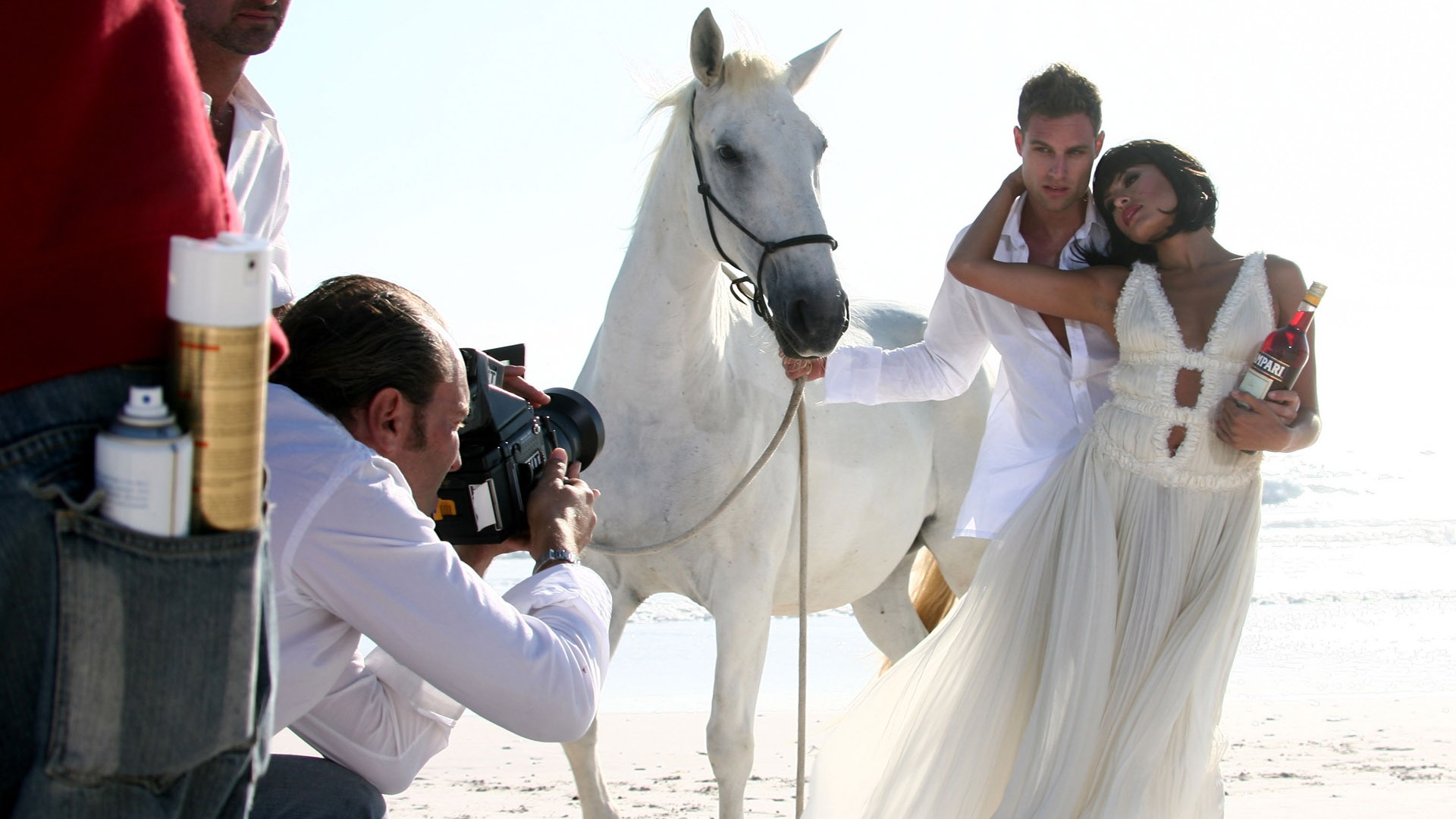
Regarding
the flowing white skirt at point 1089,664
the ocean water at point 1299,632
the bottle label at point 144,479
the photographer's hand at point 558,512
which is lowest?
the ocean water at point 1299,632

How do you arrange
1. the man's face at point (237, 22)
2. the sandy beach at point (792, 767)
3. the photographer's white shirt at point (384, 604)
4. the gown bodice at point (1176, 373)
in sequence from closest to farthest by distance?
the photographer's white shirt at point (384, 604), the man's face at point (237, 22), the gown bodice at point (1176, 373), the sandy beach at point (792, 767)

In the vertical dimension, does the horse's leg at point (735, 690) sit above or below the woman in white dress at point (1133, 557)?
below

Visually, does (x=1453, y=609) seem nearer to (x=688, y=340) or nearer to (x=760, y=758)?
(x=760, y=758)

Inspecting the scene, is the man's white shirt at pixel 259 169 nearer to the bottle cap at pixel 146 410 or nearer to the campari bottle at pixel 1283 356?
the bottle cap at pixel 146 410

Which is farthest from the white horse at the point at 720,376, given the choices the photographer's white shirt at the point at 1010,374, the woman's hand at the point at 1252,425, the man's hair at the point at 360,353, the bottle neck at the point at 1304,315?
the man's hair at the point at 360,353

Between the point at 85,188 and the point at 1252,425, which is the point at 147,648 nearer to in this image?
the point at 85,188

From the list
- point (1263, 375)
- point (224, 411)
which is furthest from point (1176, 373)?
point (224, 411)

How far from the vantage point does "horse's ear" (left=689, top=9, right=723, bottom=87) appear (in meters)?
3.37

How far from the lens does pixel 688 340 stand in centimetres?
368

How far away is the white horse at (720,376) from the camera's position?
327 centimetres

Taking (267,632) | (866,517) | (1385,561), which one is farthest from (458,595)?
(1385,561)

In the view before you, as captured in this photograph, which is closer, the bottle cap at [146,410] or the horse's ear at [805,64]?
the bottle cap at [146,410]

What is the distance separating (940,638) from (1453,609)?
27.1 ft

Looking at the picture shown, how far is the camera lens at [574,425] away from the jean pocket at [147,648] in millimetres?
1327
